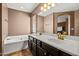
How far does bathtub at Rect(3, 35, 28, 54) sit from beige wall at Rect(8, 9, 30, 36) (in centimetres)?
43

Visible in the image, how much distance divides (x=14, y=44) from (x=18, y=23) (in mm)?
1295

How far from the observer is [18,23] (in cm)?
443

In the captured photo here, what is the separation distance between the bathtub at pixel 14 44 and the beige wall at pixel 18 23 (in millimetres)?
435

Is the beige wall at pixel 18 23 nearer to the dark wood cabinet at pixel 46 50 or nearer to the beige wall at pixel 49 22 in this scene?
the beige wall at pixel 49 22

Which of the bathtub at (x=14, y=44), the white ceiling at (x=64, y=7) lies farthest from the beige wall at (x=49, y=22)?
the bathtub at (x=14, y=44)

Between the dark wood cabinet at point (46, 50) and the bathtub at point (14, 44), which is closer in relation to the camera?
the dark wood cabinet at point (46, 50)

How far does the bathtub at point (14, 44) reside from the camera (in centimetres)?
335

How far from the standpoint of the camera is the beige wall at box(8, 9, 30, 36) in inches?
161

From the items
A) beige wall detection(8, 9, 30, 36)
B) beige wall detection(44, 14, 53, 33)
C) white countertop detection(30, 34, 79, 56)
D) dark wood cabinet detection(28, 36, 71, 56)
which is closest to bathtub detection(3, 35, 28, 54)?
beige wall detection(8, 9, 30, 36)

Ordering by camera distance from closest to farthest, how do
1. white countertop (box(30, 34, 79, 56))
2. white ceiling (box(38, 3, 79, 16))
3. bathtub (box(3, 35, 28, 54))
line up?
white countertop (box(30, 34, 79, 56)) → white ceiling (box(38, 3, 79, 16)) → bathtub (box(3, 35, 28, 54))

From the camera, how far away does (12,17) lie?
13.5ft

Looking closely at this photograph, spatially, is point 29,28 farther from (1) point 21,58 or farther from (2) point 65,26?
(1) point 21,58

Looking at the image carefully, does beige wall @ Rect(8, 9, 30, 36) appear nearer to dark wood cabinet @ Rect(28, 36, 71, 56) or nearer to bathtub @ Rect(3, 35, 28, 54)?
bathtub @ Rect(3, 35, 28, 54)

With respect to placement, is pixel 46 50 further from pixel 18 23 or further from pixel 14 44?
pixel 18 23
